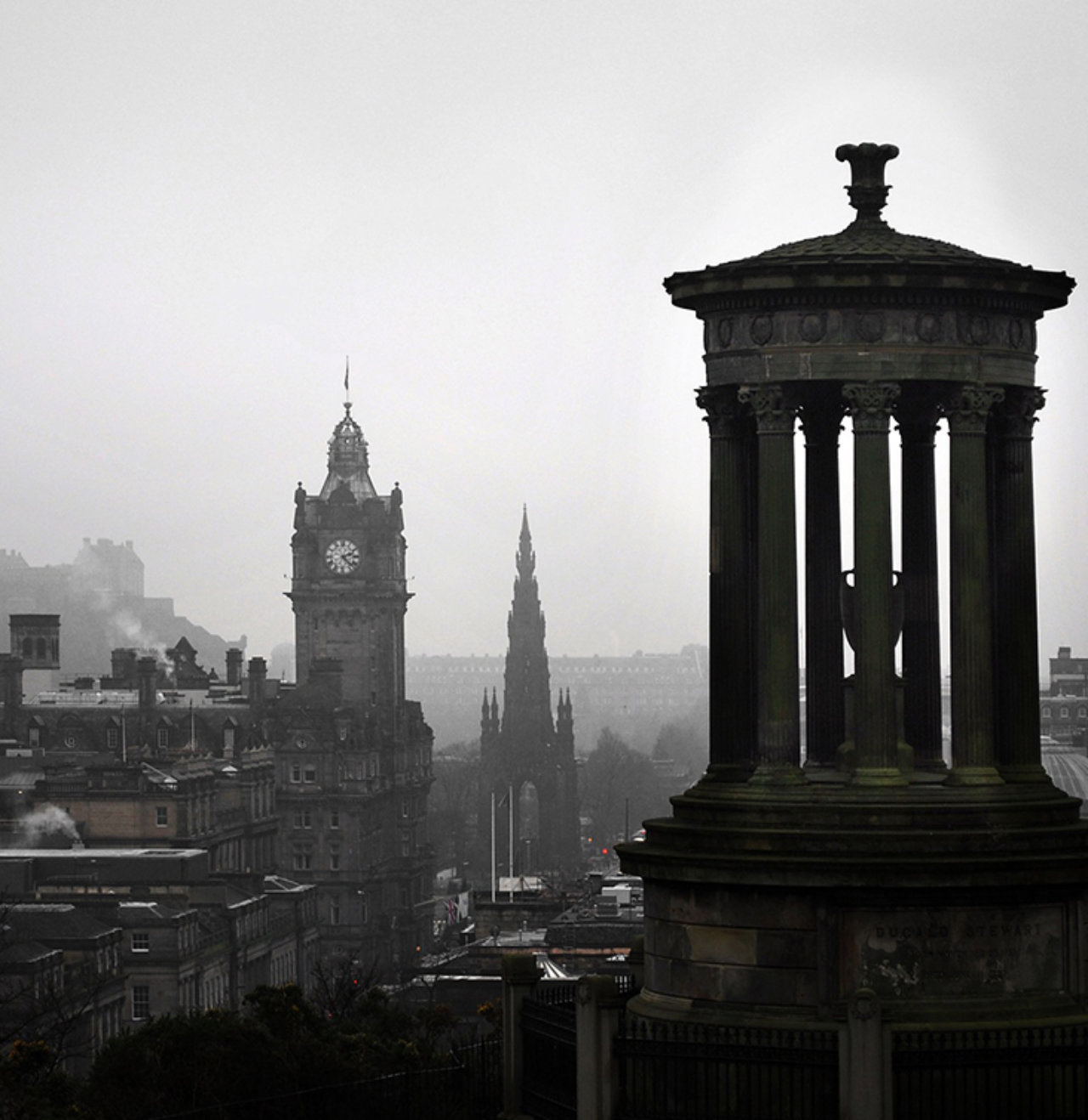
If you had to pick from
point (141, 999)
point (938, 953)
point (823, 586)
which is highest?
point (823, 586)

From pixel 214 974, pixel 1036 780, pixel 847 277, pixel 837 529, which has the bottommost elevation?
pixel 214 974

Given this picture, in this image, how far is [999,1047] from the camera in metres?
41.3

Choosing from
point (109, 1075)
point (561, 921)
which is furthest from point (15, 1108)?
point (561, 921)

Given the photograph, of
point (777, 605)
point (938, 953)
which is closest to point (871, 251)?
point (777, 605)

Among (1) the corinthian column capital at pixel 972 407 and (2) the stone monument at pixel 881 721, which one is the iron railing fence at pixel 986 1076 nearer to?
(2) the stone monument at pixel 881 721

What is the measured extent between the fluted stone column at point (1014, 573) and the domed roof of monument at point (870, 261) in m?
1.61

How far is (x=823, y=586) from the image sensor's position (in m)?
46.2

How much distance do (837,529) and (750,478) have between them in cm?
204

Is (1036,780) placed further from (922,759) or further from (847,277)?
(847,277)

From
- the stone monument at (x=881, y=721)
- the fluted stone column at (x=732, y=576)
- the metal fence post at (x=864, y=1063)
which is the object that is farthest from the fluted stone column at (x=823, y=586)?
the metal fence post at (x=864, y=1063)

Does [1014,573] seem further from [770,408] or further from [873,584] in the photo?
[770,408]

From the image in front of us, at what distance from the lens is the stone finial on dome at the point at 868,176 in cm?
4684

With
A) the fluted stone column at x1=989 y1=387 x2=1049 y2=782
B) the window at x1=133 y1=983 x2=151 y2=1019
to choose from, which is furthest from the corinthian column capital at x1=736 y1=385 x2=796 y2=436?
the window at x1=133 y1=983 x2=151 y2=1019

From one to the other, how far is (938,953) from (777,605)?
5137 mm
